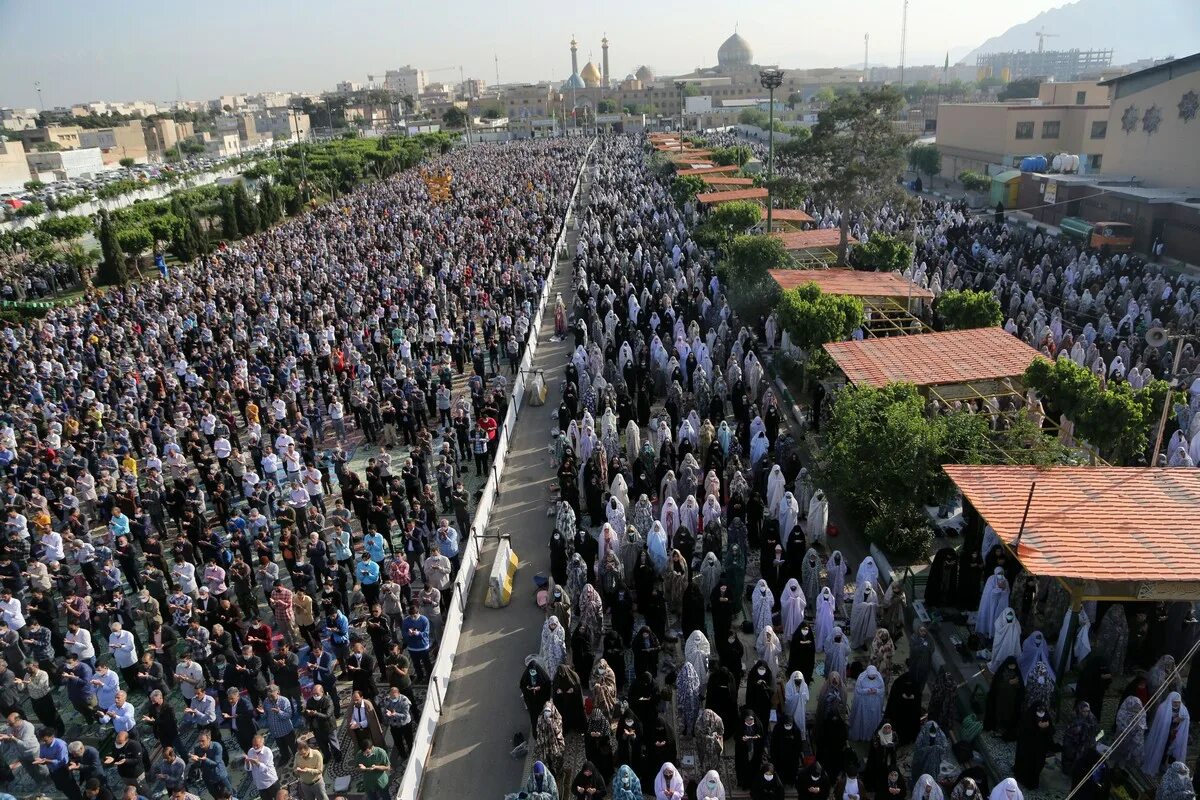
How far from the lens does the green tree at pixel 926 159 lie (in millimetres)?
40969

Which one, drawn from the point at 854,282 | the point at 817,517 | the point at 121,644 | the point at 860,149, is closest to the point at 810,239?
the point at 860,149

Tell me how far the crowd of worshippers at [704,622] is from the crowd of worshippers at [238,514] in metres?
1.39

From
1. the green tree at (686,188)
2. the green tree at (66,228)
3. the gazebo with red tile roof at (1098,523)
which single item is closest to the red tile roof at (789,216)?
the green tree at (686,188)

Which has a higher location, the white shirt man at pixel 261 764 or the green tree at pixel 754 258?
the green tree at pixel 754 258

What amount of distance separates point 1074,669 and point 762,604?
8.98ft

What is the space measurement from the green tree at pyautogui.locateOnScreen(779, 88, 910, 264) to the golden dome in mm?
107504

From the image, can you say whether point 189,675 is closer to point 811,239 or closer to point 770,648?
point 770,648

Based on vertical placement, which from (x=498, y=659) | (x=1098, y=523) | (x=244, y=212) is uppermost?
(x=244, y=212)

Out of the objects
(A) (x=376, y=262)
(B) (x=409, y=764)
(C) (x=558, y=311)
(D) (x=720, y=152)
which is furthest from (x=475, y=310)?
(D) (x=720, y=152)

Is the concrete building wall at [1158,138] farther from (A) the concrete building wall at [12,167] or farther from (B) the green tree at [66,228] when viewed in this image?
(A) the concrete building wall at [12,167]

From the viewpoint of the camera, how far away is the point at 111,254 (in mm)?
26188

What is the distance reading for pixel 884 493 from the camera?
8797mm

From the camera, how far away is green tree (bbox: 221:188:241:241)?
32719 millimetres

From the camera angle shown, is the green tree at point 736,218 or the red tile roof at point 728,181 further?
the red tile roof at point 728,181
